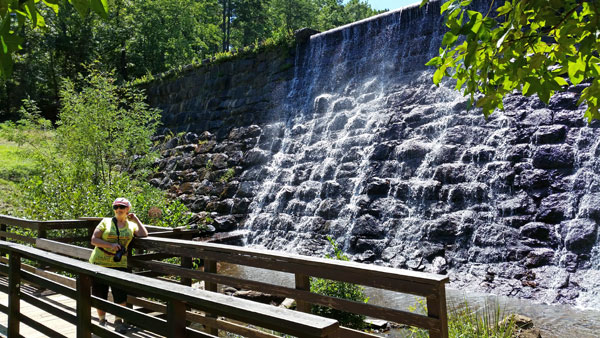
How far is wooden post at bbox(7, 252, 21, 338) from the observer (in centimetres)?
453

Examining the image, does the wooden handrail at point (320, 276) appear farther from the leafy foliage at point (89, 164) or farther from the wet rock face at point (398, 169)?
the leafy foliage at point (89, 164)

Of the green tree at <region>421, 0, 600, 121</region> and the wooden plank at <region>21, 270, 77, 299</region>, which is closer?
the green tree at <region>421, 0, 600, 121</region>

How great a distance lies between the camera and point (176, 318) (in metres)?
2.64

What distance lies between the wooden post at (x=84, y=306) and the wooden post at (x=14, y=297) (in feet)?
4.38

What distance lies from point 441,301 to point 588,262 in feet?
20.0

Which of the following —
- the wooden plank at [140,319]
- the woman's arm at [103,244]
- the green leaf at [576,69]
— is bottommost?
the wooden plank at [140,319]

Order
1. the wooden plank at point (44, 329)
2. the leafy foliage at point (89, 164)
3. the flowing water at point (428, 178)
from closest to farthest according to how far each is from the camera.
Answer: the wooden plank at point (44, 329) < the flowing water at point (428, 178) < the leafy foliage at point (89, 164)

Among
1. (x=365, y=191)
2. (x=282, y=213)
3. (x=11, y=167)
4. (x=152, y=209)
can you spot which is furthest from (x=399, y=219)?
(x=11, y=167)

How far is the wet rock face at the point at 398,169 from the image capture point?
341 inches

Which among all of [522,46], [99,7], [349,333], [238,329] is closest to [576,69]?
[522,46]

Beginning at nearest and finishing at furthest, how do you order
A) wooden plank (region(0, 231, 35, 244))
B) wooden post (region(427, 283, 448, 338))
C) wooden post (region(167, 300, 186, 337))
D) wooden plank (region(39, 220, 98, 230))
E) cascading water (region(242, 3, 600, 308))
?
wooden post (region(167, 300, 186, 337)) < wooden post (region(427, 283, 448, 338)) < wooden plank (region(39, 220, 98, 230)) < wooden plank (region(0, 231, 35, 244)) < cascading water (region(242, 3, 600, 308))

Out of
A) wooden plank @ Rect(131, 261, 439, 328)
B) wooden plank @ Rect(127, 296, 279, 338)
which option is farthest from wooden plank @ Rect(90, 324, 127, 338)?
wooden plank @ Rect(131, 261, 439, 328)

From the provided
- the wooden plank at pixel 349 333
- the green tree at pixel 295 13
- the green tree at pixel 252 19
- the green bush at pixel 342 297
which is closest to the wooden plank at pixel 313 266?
the wooden plank at pixel 349 333

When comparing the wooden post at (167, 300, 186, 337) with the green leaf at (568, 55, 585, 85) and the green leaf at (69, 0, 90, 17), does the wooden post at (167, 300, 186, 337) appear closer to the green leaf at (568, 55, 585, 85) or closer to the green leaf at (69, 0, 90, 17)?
the green leaf at (69, 0, 90, 17)
